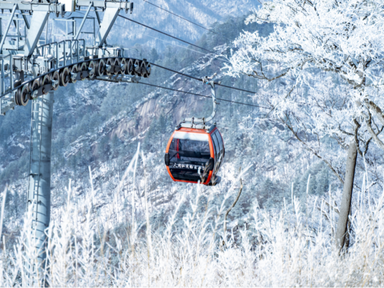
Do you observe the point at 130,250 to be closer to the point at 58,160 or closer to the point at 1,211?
the point at 1,211

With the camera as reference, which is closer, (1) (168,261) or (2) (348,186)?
(1) (168,261)

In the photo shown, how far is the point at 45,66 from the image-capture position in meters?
6.81

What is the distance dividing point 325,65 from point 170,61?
8778 centimetres

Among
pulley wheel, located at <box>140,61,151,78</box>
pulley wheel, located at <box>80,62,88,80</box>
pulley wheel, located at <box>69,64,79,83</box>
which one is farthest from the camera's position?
pulley wheel, located at <box>140,61,151,78</box>

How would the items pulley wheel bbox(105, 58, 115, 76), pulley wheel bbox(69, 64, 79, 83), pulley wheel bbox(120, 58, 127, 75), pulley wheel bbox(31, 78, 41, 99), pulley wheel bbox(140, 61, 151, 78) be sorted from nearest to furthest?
pulley wheel bbox(31, 78, 41, 99), pulley wheel bbox(69, 64, 79, 83), pulley wheel bbox(105, 58, 115, 76), pulley wheel bbox(120, 58, 127, 75), pulley wheel bbox(140, 61, 151, 78)

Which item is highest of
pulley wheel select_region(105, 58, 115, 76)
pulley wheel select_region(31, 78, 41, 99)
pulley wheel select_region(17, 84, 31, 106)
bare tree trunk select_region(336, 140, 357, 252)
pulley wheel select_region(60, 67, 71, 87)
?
pulley wheel select_region(105, 58, 115, 76)

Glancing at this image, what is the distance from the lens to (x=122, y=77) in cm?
946

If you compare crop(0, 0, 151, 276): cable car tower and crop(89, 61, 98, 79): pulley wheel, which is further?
crop(89, 61, 98, 79): pulley wheel

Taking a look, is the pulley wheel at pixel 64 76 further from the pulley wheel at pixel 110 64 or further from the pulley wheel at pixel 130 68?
the pulley wheel at pixel 130 68

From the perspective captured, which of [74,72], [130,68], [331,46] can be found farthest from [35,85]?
[331,46]

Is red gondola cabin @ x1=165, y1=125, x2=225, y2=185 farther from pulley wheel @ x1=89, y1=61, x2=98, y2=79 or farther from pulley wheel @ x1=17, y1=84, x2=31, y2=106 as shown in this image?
pulley wheel @ x1=17, y1=84, x2=31, y2=106

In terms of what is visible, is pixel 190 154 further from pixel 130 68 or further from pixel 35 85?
pixel 35 85

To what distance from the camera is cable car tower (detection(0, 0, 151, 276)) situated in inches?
248

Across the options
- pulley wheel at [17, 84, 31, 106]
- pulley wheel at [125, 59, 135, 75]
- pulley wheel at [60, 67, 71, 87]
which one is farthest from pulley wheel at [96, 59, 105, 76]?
pulley wheel at [17, 84, 31, 106]
